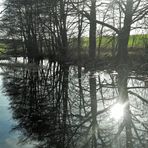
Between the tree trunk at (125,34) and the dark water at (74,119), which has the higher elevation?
the tree trunk at (125,34)

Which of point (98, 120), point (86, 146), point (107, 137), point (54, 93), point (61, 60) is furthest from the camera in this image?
point (61, 60)

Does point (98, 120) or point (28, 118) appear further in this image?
point (28, 118)

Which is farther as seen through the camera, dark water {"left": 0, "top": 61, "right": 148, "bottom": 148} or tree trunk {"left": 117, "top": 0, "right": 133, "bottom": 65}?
tree trunk {"left": 117, "top": 0, "right": 133, "bottom": 65}

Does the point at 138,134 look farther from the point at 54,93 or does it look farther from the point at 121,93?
the point at 54,93

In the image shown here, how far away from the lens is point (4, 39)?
223 feet

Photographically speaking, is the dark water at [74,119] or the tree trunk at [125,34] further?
the tree trunk at [125,34]

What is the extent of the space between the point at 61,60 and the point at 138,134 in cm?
3316

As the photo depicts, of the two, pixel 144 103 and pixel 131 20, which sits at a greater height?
pixel 131 20

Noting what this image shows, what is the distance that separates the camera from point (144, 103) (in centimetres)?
1259

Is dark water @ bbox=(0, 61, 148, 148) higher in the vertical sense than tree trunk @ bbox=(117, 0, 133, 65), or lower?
lower

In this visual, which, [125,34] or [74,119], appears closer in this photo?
[74,119]

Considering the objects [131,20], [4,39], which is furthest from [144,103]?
[4,39]

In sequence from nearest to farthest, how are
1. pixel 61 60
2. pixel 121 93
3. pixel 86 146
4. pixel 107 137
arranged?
pixel 86 146
pixel 107 137
pixel 121 93
pixel 61 60

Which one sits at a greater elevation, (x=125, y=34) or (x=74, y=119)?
(x=125, y=34)
